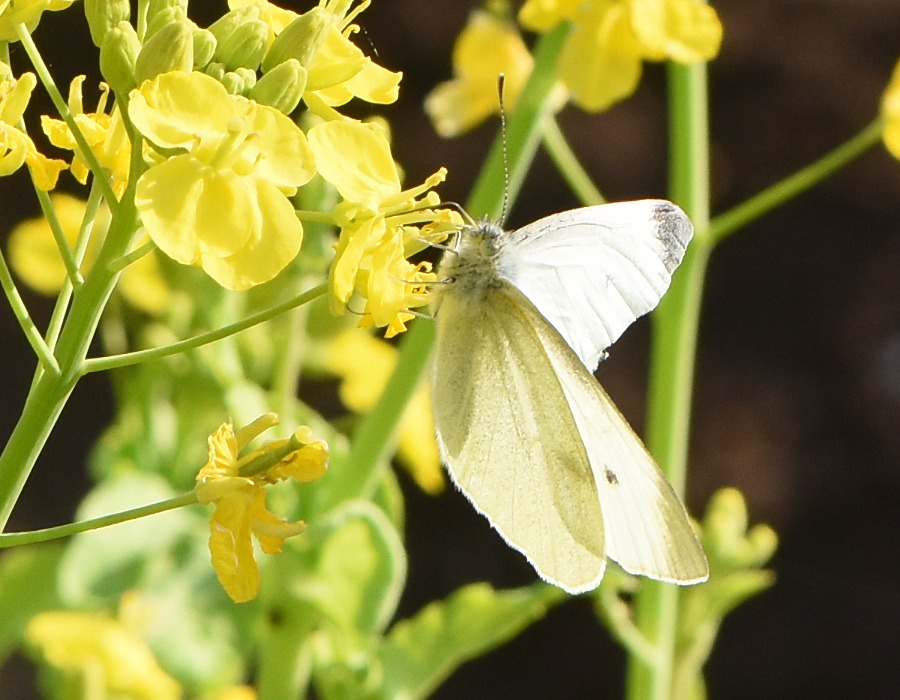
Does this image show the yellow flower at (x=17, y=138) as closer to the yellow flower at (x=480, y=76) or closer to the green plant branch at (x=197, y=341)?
the green plant branch at (x=197, y=341)

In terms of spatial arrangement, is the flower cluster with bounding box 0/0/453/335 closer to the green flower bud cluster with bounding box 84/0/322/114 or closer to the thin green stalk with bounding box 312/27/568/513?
the green flower bud cluster with bounding box 84/0/322/114

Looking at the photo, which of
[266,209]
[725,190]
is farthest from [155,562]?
[725,190]

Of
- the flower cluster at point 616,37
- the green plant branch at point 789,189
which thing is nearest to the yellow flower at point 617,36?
the flower cluster at point 616,37


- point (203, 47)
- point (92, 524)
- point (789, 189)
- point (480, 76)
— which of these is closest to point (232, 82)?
point (203, 47)

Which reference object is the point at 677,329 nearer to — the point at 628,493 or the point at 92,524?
the point at 628,493

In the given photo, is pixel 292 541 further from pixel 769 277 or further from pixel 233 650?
pixel 769 277
